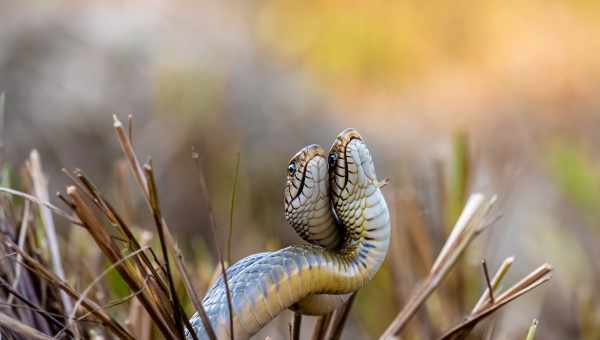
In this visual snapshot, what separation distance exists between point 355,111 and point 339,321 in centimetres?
431

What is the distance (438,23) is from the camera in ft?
18.9

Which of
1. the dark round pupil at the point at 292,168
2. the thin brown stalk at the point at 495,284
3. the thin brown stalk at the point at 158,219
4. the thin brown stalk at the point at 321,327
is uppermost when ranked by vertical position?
the dark round pupil at the point at 292,168

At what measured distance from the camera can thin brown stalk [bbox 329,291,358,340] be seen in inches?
35.4

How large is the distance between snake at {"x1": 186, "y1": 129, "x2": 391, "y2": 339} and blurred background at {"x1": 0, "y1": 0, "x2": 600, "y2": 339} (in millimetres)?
454

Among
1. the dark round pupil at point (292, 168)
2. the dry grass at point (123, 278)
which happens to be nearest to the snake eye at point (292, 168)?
the dark round pupil at point (292, 168)

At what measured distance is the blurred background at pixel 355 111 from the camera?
7.64 feet

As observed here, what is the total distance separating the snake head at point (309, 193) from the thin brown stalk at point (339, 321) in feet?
0.30

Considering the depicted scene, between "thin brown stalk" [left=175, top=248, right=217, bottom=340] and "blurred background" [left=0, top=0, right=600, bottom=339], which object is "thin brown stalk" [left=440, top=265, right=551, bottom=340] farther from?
"blurred background" [left=0, top=0, right=600, bottom=339]

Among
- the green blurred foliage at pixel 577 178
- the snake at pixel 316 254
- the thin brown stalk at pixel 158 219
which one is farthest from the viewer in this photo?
the green blurred foliage at pixel 577 178

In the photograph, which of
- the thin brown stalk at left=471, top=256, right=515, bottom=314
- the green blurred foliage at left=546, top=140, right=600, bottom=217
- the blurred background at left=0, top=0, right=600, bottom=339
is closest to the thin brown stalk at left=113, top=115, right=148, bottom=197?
the thin brown stalk at left=471, top=256, right=515, bottom=314

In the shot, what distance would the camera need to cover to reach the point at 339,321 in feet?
2.97

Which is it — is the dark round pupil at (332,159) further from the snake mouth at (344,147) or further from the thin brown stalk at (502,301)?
the thin brown stalk at (502,301)

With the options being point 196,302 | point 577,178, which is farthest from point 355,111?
point 196,302

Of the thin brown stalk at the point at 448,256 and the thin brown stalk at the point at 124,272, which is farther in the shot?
the thin brown stalk at the point at 448,256
